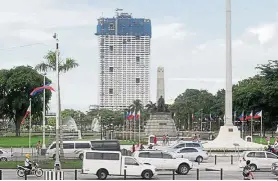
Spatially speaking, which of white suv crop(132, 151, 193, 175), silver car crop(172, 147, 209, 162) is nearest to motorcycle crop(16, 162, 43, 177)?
white suv crop(132, 151, 193, 175)

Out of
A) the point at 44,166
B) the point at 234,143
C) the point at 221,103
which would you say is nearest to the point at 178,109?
the point at 221,103

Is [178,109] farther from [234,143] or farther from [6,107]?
[234,143]

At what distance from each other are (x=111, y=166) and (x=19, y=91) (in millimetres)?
73096

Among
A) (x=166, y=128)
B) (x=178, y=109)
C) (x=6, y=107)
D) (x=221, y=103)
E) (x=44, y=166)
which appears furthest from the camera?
(x=178, y=109)

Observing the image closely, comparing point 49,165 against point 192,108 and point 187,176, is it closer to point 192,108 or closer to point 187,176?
point 187,176

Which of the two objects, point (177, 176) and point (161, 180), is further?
point (177, 176)

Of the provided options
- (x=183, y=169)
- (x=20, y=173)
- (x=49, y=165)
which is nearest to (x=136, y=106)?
(x=49, y=165)

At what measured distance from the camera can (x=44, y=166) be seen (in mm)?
37438

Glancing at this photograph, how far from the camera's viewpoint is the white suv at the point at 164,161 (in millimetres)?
33906

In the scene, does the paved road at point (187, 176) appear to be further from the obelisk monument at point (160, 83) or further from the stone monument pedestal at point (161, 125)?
the obelisk monument at point (160, 83)

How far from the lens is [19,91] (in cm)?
10038

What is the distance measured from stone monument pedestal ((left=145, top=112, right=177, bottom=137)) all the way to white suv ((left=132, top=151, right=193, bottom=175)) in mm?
57662

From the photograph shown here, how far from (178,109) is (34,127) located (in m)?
39.9

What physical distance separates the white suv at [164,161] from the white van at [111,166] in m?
4.05
